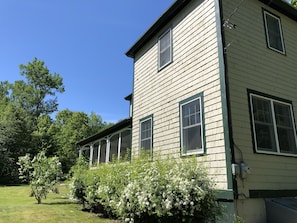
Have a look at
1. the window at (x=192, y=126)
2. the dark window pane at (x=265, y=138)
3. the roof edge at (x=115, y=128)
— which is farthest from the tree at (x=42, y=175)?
the dark window pane at (x=265, y=138)

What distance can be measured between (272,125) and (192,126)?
2.27 m

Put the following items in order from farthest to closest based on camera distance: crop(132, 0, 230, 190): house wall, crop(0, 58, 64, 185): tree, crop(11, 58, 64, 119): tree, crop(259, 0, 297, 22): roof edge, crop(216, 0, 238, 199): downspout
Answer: crop(11, 58, 64, 119): tree < crop(0, 58, 64, 185): tree < crop(259, 0, 297, 22): roof edge < crop(132, 0, 230, 190): house wall < crop(216, 0, 238, 199): downspout

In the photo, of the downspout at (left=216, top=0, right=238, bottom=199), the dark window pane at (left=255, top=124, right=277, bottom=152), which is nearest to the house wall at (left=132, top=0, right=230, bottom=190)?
the downspout at (left=216, top=0, right=238, bottom=199)

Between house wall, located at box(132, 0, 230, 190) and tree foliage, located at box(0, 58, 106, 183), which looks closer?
house wall, located at box(132, 0, 230, 190)

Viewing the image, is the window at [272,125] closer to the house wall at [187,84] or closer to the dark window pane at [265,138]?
the dark window pane at [265,138]

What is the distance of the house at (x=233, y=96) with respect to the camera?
5.81 meters

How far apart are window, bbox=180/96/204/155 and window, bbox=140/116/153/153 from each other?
199 centimetres

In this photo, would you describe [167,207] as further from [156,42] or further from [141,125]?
[156,42]

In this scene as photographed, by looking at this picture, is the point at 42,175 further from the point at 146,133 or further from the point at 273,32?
the point at 273,32

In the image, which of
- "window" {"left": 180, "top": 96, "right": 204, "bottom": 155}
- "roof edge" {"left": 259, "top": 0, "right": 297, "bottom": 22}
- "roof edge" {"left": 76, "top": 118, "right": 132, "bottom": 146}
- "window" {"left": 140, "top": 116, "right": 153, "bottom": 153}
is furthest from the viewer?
"roof edge" {"left": 76, "top": 118, "right": 132, "bottom": 146}

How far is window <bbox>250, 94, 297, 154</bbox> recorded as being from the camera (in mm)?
6484

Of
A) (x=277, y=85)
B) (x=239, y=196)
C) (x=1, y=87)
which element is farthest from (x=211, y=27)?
(x=1, y=87)

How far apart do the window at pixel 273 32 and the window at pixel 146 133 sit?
499cm

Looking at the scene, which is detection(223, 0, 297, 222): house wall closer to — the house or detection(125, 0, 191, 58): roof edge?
the house
